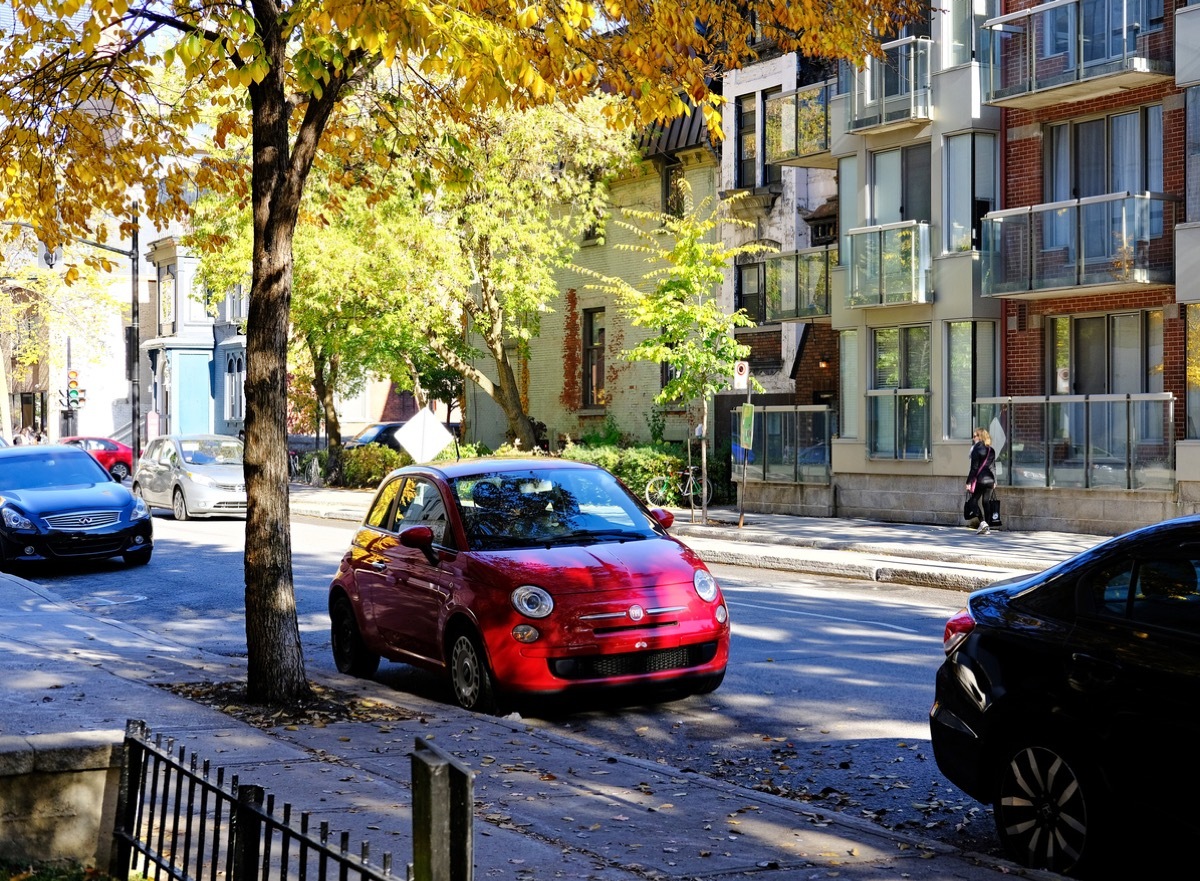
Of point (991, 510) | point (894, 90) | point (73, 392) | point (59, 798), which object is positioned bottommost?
point (59, 798)

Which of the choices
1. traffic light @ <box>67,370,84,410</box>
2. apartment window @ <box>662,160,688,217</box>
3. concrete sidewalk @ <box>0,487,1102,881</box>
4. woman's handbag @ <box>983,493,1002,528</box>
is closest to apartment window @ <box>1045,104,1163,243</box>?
woman's handbag @ <box>983,493,1002,528</box>

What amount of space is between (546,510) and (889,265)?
19.0m

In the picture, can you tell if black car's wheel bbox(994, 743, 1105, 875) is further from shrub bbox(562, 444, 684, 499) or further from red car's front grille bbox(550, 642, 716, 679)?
shrub bbox(562, 444, 684, 499)

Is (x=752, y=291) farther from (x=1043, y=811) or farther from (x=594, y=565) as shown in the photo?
(x=1043, y=811)

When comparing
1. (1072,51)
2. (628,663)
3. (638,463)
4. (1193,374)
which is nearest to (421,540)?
(628,663)

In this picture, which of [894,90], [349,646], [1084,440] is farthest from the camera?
[894,90]

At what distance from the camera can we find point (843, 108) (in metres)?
29.8

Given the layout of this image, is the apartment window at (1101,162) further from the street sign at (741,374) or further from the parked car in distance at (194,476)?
the parked car in distance at (194,476)

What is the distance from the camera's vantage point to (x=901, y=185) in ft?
94.6

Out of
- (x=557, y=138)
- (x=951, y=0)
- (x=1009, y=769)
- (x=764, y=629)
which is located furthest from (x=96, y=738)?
(x=557, y=138)

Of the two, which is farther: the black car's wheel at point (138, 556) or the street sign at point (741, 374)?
the street sign at point (741, 374)

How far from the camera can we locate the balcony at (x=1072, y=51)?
23.9 metres

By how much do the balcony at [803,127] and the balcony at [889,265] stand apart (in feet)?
8.55

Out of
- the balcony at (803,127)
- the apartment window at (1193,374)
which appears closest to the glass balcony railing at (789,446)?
the balcony at (803,127)
